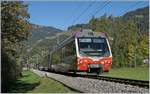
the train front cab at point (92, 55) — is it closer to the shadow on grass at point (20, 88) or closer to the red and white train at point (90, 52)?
the red and white train at point (90, 52)

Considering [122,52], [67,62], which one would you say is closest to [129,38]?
[122,52]

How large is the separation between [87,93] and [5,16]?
13339 mm

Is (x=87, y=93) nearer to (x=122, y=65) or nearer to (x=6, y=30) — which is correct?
(x=6, y=30)

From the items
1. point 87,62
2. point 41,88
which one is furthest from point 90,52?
point 41,88

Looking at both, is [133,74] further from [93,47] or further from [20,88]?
[20,88]

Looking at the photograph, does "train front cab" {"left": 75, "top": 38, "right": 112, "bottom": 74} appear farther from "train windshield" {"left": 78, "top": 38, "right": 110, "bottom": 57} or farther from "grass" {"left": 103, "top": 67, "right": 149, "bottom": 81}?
"grass" {"left": 103, "top": 67, "right": 149, "bottom": 81}

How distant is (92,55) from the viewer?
32312 millimetres

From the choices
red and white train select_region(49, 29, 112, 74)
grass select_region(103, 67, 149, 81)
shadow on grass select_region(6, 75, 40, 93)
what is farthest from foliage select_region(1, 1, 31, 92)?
grass select_region(103, 67, 149, 81)

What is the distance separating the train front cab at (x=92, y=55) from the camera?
32000 mm

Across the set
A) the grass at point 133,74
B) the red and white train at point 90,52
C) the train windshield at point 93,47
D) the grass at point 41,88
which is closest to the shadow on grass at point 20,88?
the grass at point 41,88

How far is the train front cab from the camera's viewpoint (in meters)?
32.0

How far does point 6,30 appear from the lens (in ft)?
94.8

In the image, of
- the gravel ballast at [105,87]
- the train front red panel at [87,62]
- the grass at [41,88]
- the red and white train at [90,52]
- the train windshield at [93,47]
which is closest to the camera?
the gravel ballast at [105,87]

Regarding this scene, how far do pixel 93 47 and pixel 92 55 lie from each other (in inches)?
25.2
